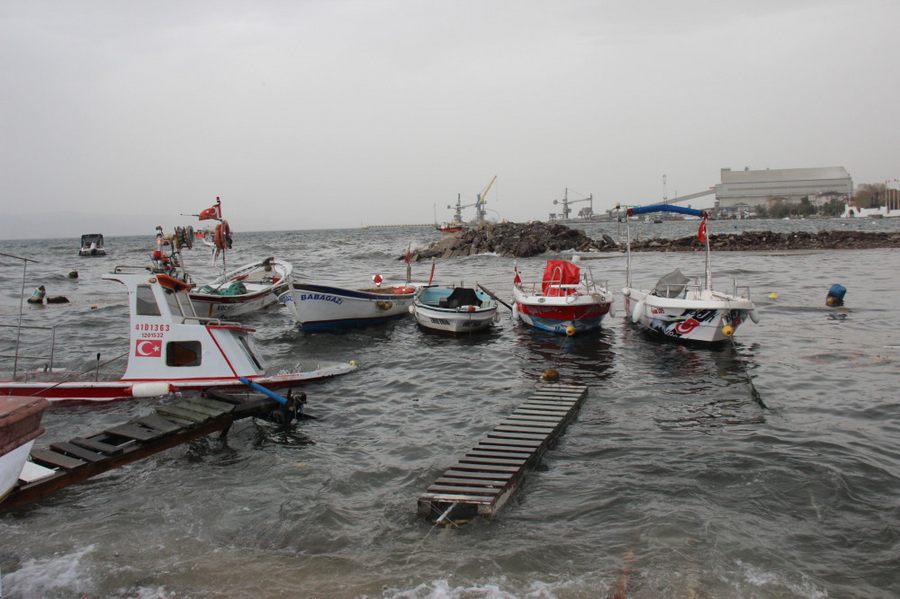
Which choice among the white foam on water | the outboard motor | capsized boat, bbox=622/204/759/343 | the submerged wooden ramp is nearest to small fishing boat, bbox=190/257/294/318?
capsized boat, bbox=622/204/759/343

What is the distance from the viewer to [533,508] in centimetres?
912

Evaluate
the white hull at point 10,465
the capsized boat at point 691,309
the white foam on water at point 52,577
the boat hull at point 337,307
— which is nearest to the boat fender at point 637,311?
the capsized boat at point 691,309

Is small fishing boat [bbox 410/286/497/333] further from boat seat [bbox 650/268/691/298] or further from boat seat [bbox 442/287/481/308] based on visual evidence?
boat seat [bbox 650/268/691/298]

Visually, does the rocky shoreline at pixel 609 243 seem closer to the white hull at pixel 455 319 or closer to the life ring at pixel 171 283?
the white hull at pixel 455 319

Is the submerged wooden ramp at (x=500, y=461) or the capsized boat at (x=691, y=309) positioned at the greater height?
the capsized boat at (x=691, y=309)

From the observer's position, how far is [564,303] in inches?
854

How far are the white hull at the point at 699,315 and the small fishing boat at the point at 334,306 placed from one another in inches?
419

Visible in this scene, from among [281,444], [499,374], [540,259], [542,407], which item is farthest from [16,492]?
[540,259]

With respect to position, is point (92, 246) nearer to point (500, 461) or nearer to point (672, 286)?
point (672, 286)

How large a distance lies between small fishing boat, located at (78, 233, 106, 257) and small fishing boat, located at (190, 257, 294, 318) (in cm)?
6203

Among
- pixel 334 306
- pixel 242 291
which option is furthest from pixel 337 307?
pixel 242 291

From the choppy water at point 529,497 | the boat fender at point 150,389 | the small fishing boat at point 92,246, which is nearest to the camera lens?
the choppy water at point 529,497

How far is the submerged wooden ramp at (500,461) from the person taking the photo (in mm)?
8781

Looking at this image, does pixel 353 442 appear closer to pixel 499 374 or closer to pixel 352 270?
pixel 499 374
